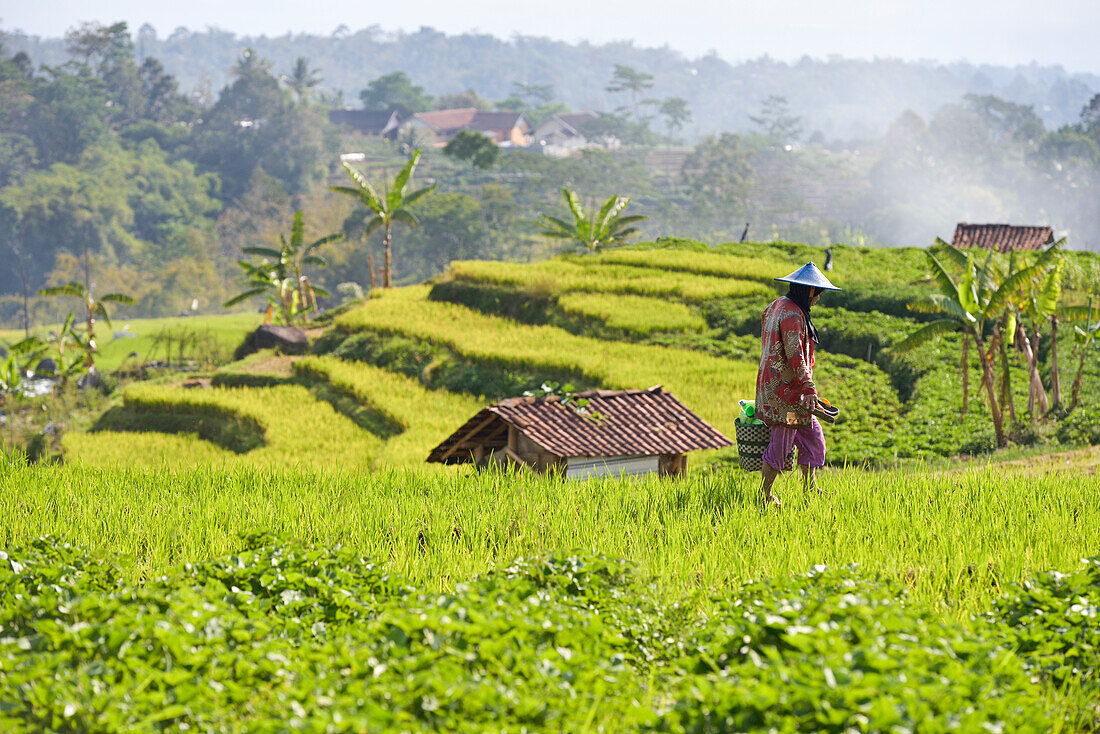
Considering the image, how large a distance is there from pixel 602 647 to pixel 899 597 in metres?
1.43

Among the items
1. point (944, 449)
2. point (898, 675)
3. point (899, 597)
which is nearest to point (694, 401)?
point (944, 449)

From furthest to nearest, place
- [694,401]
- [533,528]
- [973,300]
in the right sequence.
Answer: [694,401], [973,300], [533,528]

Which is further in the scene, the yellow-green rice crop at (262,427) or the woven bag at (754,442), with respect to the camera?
the yellow-green rice crop at (262,427)

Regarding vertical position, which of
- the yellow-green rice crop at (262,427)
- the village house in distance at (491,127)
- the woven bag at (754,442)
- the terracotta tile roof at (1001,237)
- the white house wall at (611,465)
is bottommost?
the yellow-green rice crop at (262,427)

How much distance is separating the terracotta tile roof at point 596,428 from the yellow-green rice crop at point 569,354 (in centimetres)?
505

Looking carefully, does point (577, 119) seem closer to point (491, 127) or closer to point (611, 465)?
point (491, 127)

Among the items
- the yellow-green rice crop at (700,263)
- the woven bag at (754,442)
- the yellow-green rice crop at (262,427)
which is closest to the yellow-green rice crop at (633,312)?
the yellow-green rice crop at (700,263)

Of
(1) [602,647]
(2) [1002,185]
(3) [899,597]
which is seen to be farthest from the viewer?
(2) [1002,185]

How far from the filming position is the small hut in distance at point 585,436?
32.7 feet

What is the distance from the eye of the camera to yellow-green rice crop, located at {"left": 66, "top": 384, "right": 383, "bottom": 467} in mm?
16844

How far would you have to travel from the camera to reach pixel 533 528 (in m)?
6.17

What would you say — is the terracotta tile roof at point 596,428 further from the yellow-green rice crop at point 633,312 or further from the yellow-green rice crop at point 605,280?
the yellow-green rice crop at point 605,280

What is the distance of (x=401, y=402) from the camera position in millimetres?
19078

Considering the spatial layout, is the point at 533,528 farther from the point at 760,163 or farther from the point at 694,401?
the point at 760,163
